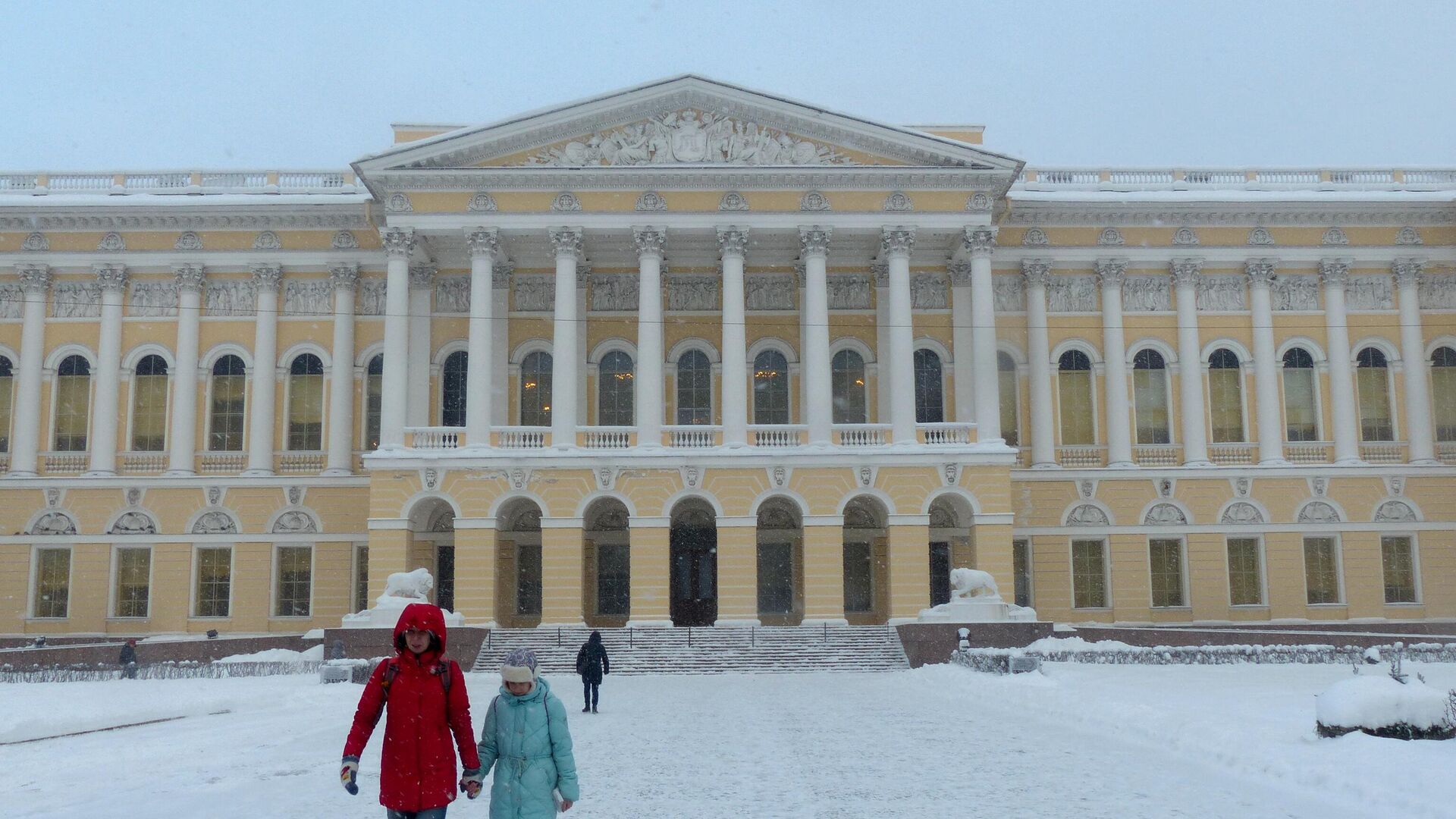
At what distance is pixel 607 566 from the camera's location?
125ft

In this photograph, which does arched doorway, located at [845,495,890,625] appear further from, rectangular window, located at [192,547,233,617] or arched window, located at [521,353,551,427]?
rectangular window, located at [192,547,233,617]

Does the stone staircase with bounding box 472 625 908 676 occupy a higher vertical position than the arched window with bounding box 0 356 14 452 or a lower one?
lower

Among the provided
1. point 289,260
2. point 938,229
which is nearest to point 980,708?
point 938,229

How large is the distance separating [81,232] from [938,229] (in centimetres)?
2558

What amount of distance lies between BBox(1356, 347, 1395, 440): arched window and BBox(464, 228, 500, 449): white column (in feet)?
87.0

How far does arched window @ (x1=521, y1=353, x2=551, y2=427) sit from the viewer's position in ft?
128

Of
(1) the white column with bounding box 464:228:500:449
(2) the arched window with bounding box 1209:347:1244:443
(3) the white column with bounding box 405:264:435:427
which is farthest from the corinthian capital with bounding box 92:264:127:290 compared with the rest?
(2) the arched window with bounding box 1209:347:1244:443

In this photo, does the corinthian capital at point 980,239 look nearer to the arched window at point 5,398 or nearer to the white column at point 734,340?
the white column at point 734,340

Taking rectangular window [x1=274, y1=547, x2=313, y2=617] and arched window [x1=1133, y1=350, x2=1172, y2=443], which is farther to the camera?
arched window [x1=1133, y1=350, x2=1172, y2=443]

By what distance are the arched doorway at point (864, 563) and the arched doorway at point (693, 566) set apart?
3973 millimetres

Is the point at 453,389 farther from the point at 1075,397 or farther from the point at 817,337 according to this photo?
the point at 1075,397

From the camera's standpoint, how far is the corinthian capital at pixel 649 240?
35750 millimetres

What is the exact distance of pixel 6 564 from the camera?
38125 millimetres

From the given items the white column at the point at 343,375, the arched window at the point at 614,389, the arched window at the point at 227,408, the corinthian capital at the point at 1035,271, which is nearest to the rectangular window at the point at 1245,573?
the corinthian capital at the point at 1035,271
